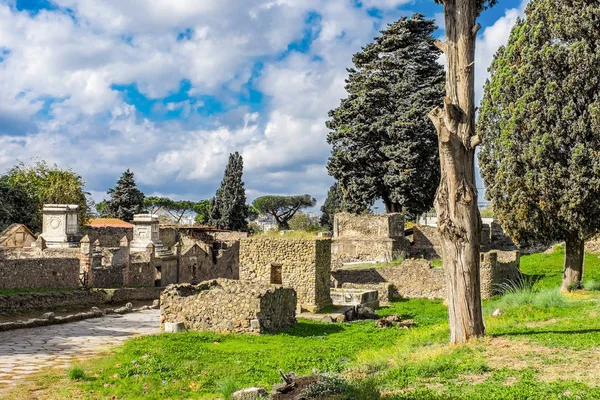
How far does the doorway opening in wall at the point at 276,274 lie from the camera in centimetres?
2244

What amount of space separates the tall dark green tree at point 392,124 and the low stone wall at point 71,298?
1326 cm

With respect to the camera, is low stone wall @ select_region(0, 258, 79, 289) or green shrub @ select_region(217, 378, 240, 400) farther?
low stone wall @ select_region(0, 258, 79, 289)

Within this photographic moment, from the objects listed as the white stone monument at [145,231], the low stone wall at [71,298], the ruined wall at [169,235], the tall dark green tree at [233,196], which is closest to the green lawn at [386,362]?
the low stone wall at [71,298]

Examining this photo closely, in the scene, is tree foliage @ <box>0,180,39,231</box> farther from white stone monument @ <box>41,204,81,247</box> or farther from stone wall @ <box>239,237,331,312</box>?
stone wall @ <box>239,237,331,312</box>

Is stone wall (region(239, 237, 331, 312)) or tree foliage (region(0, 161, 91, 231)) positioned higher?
tree foliage (region(0, 161, 91, 231))

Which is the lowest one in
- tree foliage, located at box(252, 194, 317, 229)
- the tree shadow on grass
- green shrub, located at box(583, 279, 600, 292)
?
the tree shadow on grass

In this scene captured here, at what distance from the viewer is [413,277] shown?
26.8 metres

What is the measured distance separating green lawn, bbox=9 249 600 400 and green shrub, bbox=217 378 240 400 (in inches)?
0.6

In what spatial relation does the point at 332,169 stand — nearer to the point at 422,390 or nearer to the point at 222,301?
the point at 222,301

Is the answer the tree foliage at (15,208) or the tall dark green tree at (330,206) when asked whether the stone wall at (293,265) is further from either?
the tall dark green tree at (330,206)

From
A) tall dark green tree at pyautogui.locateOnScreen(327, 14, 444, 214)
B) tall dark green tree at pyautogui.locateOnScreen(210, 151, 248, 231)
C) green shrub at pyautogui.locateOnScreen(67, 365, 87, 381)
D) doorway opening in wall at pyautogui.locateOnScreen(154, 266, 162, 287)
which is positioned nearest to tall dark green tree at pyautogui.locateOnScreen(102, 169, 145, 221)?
tall dark green tree at pyautogui.locateOnScreen(210, 151, 248, 231)

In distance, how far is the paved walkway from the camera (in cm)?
1156

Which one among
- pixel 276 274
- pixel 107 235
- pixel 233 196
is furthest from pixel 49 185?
pixel 276 274

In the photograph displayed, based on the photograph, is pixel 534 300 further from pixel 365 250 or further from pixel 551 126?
pixel 365 250
